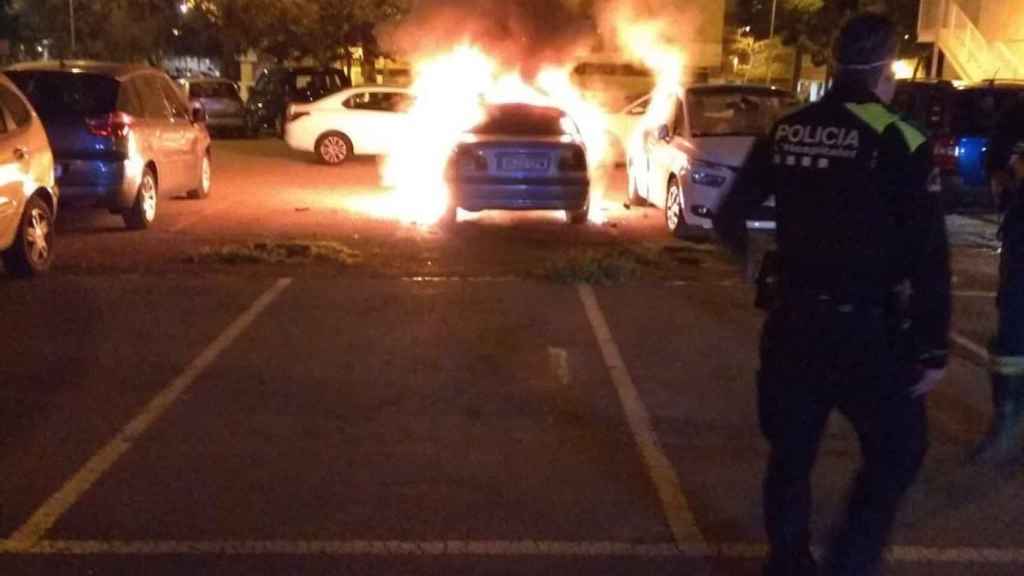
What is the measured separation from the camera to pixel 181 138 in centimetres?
1545

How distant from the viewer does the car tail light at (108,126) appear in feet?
43.2

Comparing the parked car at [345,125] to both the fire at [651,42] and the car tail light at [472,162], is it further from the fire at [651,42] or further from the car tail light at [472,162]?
the car tail light at [472,162]

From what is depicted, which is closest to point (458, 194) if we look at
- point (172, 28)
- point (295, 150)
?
point (295, 150)

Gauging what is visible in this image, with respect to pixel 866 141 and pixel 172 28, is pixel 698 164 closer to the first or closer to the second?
pixel 866 141

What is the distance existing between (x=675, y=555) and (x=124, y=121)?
31.5 feet

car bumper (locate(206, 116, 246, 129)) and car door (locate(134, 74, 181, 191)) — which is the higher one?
car door (locate(134, 74, 181, 191))

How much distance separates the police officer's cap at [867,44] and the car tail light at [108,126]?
10.3m

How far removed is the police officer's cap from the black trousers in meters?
0.72

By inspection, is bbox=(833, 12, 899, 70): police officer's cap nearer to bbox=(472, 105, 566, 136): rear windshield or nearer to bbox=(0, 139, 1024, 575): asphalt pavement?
bbox=(0, 139, 1024, 575): asphalt pavement

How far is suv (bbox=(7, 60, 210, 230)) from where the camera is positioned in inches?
519

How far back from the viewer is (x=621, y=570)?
5.03m

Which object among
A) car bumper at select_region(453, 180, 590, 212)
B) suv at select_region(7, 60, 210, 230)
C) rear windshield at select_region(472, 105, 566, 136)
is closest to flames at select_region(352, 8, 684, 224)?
rear windshield at select_region(472, 105, 566, 136)

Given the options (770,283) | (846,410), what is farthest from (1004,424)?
(770,283)

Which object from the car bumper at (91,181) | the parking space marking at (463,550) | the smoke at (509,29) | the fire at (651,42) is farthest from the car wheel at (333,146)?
the parking space marking at (463,550)
